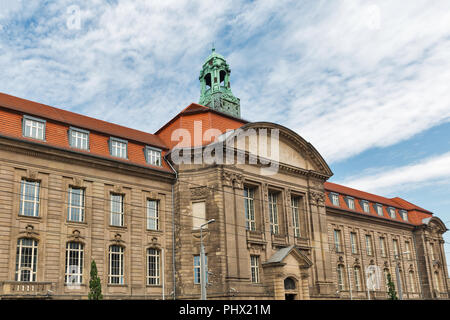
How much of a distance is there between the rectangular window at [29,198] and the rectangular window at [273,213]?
61.8 ft

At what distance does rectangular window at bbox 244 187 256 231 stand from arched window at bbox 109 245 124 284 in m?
10.3

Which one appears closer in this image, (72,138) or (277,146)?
(72,138)

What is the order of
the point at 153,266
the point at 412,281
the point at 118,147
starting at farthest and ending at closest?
the point at 412,281 → the point at 118,147 → the point at 153,266

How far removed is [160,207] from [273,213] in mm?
10117

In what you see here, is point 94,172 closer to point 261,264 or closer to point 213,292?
point 213,292

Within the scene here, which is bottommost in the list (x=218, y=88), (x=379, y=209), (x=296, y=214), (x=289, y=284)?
(x=289, y=284)

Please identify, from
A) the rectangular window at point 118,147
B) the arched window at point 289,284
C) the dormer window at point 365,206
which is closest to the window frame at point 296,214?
the arched window at point 289,284

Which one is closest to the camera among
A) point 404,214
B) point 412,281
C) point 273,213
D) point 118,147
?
point 118,147

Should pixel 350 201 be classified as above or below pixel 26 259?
above

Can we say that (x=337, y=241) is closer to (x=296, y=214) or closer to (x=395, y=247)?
(x=296, y=214)

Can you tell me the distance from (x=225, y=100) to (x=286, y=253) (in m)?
18.1

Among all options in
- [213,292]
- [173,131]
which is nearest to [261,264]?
[213,292]

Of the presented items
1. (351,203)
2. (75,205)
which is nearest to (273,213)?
(75,205)

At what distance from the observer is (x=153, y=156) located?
35.7 m
